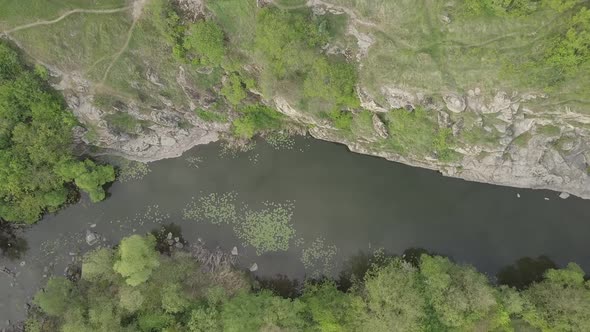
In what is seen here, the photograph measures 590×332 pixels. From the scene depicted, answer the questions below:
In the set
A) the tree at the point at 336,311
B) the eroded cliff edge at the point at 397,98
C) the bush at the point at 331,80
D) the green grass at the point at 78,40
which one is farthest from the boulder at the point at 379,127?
the green grass at the point at 78,40

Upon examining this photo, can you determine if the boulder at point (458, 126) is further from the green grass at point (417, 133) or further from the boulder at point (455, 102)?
the boulder at point (455, 102)

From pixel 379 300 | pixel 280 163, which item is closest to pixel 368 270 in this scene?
pixel 379 300

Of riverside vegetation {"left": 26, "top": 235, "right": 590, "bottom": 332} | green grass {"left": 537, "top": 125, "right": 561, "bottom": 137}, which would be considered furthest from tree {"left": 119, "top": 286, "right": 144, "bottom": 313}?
green grass {"left": 537, "top": 125, "right": 561, "bottom": 137}

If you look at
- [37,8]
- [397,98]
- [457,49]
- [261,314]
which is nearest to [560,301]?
[397,98]

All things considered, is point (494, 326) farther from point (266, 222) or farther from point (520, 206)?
point (266, 222)

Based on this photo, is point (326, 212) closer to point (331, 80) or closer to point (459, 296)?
point (331, 80)
